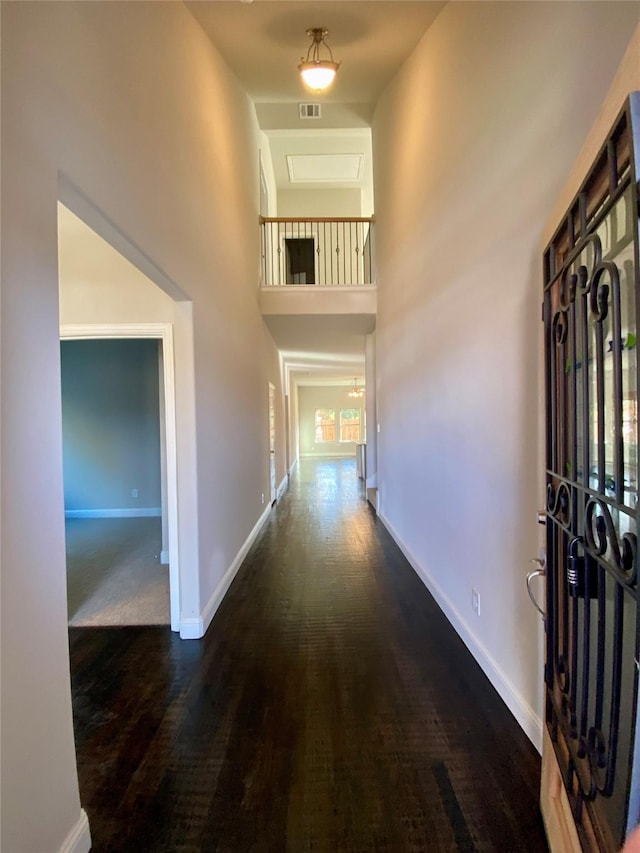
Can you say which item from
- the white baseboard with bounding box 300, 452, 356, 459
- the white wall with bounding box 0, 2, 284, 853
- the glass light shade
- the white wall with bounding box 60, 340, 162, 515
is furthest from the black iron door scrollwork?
the white baseboard with bounding box 300, 452, 356, 459

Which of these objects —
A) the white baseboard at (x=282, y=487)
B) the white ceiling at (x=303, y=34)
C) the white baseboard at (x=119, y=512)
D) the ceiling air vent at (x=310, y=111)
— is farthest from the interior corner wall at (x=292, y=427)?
the white ceiling at (x=303, y=34)

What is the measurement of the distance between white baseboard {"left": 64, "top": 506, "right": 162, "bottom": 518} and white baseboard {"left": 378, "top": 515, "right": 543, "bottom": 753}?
473cm

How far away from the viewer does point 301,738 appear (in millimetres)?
1841

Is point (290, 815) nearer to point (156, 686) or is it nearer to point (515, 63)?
point (156, 686)

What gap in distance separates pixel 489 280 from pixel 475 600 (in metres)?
1.85

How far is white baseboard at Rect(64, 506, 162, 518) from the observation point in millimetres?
6461

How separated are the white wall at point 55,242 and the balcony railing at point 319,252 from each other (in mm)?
3272

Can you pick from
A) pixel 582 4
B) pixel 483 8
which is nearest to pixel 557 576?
pixel 582 4

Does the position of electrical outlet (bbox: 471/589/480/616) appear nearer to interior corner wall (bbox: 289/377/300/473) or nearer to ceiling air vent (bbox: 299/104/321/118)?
ceiling air vent (bbox: 299/104/321/118)

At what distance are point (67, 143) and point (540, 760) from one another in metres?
2.98

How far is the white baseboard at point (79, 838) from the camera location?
1.27m

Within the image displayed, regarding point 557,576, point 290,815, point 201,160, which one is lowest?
point 290,815

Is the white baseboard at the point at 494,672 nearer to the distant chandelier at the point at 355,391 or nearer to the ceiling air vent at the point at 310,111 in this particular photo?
the ceiling air vent at the point at 310,111

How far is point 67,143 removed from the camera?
1.36 m
